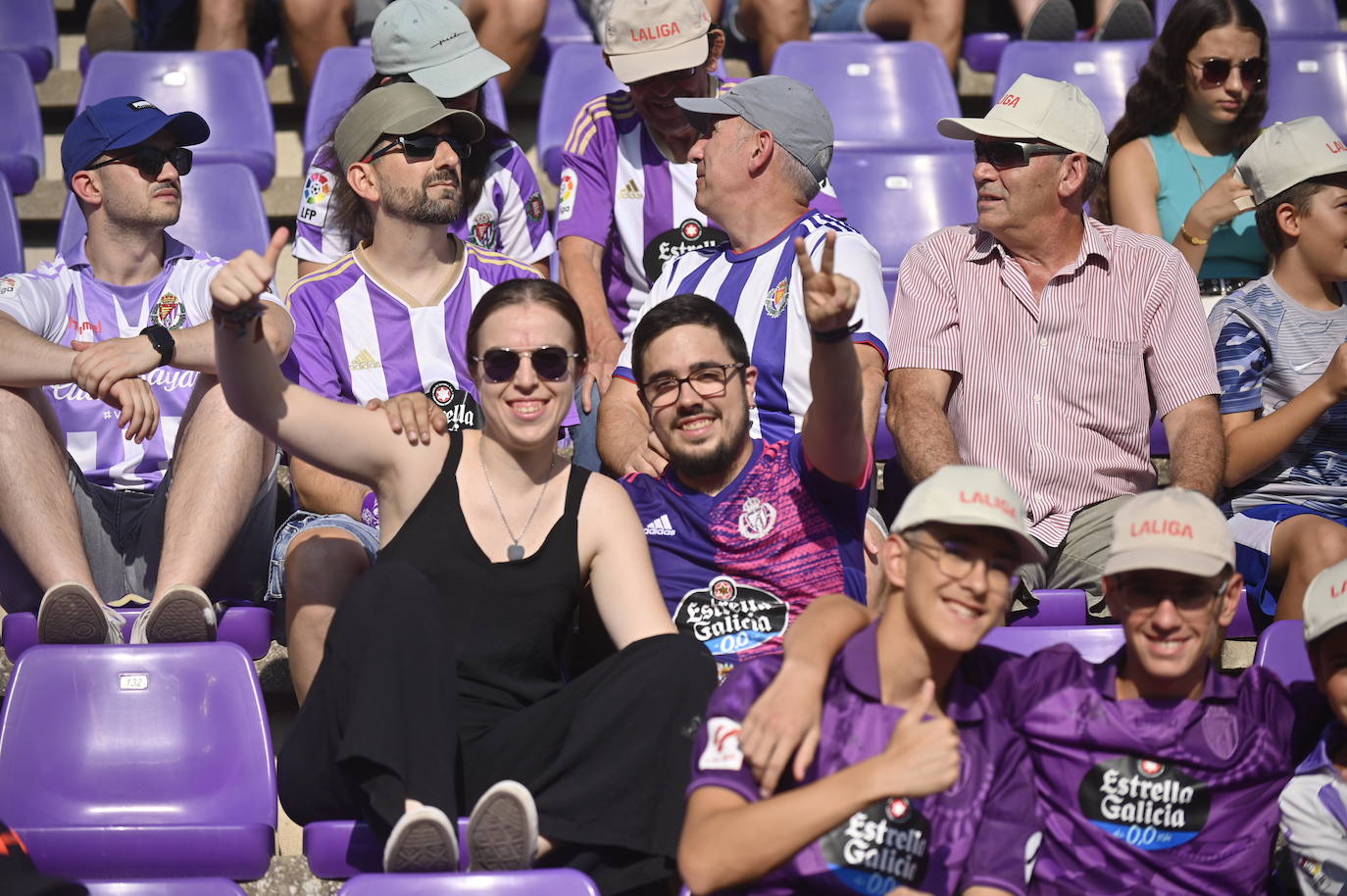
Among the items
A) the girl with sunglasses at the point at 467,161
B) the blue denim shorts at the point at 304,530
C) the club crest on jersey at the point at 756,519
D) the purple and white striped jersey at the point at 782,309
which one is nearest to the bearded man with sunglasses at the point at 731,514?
the club crest on jersey at the point at 756,519

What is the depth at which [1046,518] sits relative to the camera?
3.52 meters

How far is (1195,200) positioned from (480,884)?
3073 millimetres

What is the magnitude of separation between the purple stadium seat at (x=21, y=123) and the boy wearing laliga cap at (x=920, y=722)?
12.0ft

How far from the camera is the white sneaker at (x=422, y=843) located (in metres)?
2.24

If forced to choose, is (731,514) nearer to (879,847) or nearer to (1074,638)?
(1074,638)

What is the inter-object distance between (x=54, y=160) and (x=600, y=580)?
137 inches

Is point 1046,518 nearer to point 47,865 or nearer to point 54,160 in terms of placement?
point 47,865

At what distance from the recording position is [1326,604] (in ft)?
7.73

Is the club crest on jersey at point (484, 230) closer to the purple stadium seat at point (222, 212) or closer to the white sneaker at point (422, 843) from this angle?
the purple stadium seat at point (222, 212)

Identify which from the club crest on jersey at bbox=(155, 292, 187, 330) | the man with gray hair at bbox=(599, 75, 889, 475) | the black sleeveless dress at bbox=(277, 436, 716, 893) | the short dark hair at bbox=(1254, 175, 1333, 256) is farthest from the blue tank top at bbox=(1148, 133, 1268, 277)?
the club crest on jersey at bbox=(155, 292, 187, 330)

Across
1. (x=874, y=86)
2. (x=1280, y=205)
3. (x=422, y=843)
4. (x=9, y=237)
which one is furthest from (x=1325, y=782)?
(x=9, y=237)

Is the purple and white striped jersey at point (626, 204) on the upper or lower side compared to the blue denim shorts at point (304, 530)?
upper

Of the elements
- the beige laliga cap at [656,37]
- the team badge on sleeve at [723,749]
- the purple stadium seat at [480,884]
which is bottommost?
the purple stadium seat at [480,884]

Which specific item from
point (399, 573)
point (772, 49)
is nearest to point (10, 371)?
point (399, 573)
